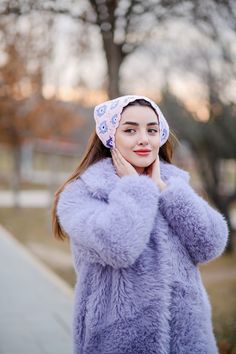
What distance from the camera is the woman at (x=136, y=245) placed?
1.88 meters

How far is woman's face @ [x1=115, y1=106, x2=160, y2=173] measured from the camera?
2.03 meters

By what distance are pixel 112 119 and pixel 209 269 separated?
8.55 m

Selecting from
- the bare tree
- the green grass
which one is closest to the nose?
the green grass

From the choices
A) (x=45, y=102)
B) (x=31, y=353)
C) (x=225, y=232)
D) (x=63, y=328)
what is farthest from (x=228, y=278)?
(x=45, y=102)

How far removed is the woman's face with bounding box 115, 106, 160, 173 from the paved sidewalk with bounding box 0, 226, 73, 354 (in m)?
2.60

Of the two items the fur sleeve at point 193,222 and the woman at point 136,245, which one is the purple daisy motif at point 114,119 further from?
the fur sleeve at point 193,222

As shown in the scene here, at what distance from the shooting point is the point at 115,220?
6.07 ft

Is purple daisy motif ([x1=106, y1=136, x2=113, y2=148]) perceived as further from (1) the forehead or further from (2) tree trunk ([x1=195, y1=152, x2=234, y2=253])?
(2) tree trunk ([x1=195, y1=152, x2=234, y2=253])

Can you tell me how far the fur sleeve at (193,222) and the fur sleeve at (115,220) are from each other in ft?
0.22

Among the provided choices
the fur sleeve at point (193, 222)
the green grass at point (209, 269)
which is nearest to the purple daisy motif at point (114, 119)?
the fur sleeve at point (193, 222)

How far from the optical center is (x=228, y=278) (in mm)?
9312

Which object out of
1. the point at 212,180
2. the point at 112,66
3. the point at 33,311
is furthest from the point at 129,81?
the point at 33,311

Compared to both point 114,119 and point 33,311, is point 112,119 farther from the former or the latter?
point 33,311

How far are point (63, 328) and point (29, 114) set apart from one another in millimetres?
14769
